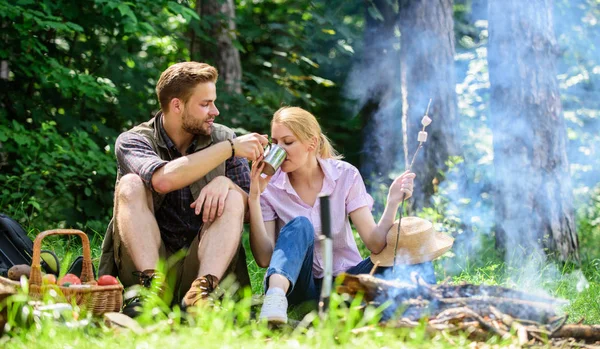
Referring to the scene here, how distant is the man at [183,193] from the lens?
11.3 ft

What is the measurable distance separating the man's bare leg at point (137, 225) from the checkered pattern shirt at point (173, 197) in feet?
0.60

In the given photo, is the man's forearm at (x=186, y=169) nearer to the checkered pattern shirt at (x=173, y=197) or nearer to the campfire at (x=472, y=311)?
the checkered pattern shirt at (x=173, y=197)

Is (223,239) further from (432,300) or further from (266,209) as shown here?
(432,300)

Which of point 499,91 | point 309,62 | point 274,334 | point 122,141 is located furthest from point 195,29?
point 274,334

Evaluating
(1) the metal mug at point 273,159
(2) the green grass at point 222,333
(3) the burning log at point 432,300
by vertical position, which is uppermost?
(1) the metal mug at point 273,159

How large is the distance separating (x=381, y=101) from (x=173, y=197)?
461cm

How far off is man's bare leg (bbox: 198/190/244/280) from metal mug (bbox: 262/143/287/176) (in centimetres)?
17

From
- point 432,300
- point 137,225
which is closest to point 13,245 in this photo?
point 137,225

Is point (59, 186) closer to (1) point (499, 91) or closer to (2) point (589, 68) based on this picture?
(1) point (499, 91)

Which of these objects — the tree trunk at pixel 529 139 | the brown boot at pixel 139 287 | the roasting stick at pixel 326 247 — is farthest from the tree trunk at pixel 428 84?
the roasting stick at pixel 326 247

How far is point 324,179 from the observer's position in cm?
378

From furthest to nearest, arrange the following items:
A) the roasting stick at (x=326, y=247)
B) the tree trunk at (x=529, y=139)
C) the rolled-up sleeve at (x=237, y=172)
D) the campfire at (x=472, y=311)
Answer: the tree trunk at (x=529, y=139) → the rolled-up sleeve at (x=237, y=172) → the campfire at (x=472, y=311) → the roasting stick at (x=326, y=247)

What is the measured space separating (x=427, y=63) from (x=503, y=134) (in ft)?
3.68

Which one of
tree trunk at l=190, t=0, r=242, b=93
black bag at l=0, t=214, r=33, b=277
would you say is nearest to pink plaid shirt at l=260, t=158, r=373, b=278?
black bag at l=0, t=214, r=33, b=277
